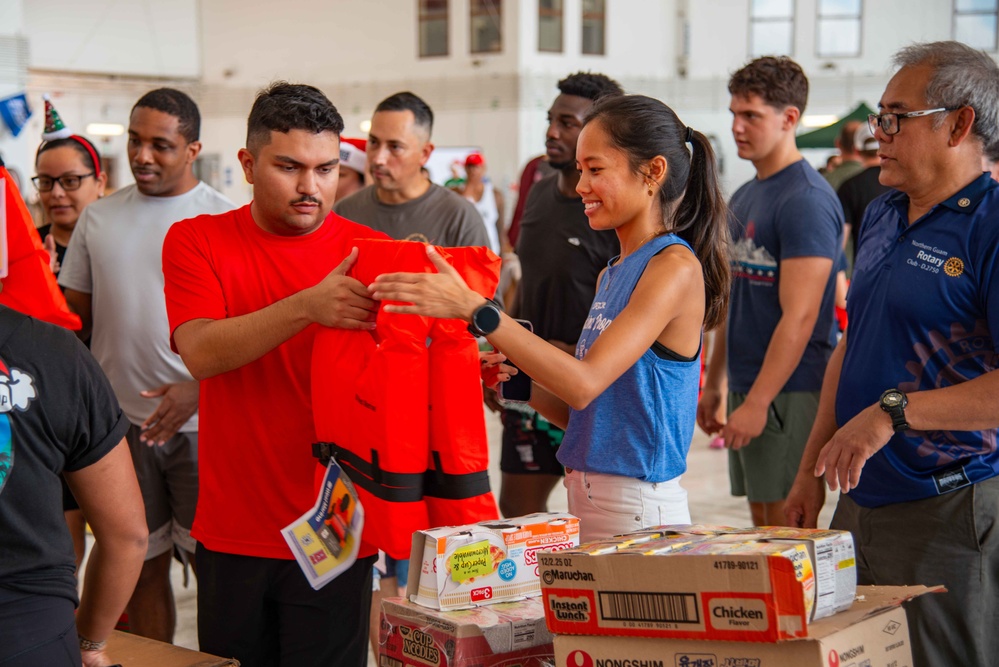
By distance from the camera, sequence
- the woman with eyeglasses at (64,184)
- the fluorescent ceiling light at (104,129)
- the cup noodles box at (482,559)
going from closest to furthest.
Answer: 1. the cup noodles box at (482,559)
2. the woman with eyeglasses at (64,184)
3. the fluorescent ceiling light at (104,129)

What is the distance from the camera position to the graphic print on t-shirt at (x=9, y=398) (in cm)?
162

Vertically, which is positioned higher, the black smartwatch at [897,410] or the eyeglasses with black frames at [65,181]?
the eyeglasses with black frames at [65,181]

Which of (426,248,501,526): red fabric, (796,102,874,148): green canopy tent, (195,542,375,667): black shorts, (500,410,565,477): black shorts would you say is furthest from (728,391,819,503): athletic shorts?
(796,102,874,148): green canopy tent

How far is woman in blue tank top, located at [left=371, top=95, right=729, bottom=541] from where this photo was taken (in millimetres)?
1983

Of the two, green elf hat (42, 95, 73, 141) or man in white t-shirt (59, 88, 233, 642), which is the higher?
green elf hat (42, 95, 73, 141)

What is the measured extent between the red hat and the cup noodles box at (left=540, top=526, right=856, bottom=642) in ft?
10.6

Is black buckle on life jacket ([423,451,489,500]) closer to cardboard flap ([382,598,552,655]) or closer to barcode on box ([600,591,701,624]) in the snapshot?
cardboard flap ([382,598,552,655])

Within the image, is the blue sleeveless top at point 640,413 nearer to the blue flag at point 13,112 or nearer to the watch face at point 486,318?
the watch face at point 486,318

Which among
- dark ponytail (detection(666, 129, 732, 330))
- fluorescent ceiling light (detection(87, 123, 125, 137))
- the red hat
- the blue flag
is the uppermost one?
fluorescent ceiling light (detection(87, 123, 125, 137))

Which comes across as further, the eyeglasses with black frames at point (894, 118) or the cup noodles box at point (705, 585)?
the eyeglasses with black frames at point (894, 118)

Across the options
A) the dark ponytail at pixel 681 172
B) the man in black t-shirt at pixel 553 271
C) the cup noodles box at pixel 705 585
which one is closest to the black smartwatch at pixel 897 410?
the dark ponytail at pixel 681 172

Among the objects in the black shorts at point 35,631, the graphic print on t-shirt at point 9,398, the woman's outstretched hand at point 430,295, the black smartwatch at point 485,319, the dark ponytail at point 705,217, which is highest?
the dark ponytail at point 705,217

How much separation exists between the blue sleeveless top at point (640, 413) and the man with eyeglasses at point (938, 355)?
0.36 meters

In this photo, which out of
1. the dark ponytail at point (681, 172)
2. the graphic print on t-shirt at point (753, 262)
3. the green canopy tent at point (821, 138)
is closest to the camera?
the dark ponytail at point (681, 172)
